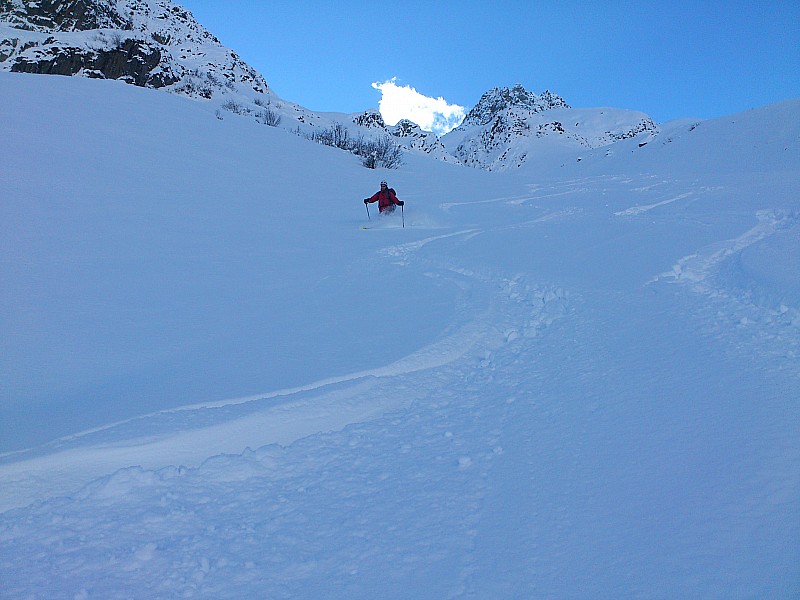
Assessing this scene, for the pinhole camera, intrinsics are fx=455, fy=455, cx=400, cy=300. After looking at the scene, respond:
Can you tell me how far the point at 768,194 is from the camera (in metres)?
9.14

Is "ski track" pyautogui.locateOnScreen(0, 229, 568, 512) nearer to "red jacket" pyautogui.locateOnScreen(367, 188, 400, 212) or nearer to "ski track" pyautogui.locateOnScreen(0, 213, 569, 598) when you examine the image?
"ski track" pyautogui.locateOnScreen(0, 213, 569, 598)

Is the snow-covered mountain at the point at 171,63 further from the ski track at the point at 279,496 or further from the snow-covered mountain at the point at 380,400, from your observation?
the ski track at the point at 279,496

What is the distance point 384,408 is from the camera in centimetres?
291

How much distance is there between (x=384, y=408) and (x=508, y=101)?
164 m

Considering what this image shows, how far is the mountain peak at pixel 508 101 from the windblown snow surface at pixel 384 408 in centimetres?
15023

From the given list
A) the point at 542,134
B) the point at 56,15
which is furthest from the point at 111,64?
the point at 542,134

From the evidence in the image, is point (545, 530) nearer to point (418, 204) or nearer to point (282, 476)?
point (282, 476)

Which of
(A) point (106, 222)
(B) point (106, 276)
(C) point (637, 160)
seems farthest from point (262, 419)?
(C) point (637, 160)

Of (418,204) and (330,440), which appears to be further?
(418,204)

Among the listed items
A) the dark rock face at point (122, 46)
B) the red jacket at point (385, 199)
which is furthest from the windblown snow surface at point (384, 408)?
the dark rock face at point (122, 46)

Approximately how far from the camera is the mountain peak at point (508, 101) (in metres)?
145

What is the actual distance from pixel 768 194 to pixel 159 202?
37.2ft

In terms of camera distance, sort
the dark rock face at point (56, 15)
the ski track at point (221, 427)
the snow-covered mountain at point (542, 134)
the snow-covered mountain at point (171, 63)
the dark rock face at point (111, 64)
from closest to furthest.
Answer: the ski track at point (221, 427), the dark rock face at point (111, 64), the snow-covered mountain at point (171, 63), the dark rock face at point (56, 15), the snow-covered mountain at point (542, 134)

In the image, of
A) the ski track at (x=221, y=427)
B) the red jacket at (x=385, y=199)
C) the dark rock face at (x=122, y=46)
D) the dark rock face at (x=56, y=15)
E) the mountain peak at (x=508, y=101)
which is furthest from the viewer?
the mountain peak at (x=508, y=101)
